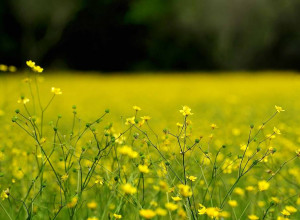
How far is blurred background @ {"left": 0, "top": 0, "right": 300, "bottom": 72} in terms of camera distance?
15734 mm

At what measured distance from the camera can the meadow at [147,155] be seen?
166 centimetres

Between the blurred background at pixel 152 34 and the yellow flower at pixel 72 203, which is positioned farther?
the blurred background at pixel 152 34

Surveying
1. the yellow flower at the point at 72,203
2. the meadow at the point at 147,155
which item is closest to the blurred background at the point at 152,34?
the meadow at the point at 147,155

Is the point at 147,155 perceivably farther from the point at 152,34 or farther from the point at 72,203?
the point at 152,34

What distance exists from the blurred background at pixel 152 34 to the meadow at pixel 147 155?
2.26m

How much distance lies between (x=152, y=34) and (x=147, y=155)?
1640 centimetres

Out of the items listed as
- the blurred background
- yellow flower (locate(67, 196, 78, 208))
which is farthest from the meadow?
the blurred background

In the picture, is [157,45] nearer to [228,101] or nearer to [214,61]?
[214,61]

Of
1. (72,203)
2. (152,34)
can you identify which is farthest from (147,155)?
(152,34)

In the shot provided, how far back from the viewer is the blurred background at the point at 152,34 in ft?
51.6

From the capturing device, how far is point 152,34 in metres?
18.5

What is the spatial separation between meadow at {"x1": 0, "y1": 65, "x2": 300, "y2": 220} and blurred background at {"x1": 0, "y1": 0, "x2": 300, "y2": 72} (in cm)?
226

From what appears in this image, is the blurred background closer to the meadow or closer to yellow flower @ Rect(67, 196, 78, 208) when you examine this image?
the meadow

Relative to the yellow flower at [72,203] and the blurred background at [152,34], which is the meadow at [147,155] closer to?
the yellow flower at [72,203]
